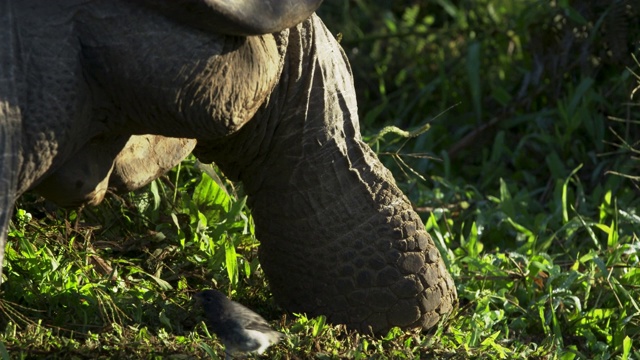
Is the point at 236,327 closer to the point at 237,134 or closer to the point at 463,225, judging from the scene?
the point at 237,134

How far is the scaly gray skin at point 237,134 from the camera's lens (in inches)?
94.3

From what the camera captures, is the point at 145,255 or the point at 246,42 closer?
the point at 246,42

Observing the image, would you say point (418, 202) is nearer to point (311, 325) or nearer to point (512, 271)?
point (512, 271)

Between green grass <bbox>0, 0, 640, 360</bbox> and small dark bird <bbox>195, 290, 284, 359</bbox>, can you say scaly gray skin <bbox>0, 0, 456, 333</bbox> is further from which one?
small dark bird <bbox>195, 290, 284, 359</bbox>

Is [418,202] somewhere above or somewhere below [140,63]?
below

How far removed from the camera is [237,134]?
9.79ft

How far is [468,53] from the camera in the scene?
5.27m

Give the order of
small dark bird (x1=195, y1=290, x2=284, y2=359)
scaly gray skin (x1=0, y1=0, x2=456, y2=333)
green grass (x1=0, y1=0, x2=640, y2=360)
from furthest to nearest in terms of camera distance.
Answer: green grass (x1=0, y1=0, x2=640, y2=360) → small dark bird (x1=195, y1=290, x2=284, y2=359) → scaly gray skin (x1=0, y1=0, x2=456, y2=333)

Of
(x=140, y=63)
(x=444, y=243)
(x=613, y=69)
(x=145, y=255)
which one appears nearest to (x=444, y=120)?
(x=613, y=69)

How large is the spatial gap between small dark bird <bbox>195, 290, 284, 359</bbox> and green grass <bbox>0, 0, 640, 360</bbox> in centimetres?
4

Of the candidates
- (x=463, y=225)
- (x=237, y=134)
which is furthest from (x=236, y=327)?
(x=463, y=225)

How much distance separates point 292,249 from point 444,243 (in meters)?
0.80

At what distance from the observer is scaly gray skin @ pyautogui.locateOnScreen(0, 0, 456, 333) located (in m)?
2.40

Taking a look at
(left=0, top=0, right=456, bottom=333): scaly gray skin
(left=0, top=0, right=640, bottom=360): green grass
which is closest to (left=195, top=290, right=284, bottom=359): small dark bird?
(left=0, top=0, right=640, bottom=360): green grass
